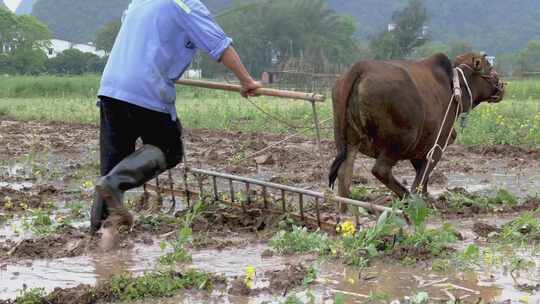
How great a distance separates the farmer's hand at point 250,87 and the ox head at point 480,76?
136 inches

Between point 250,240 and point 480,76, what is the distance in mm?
3667

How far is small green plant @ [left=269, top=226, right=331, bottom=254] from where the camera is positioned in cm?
542

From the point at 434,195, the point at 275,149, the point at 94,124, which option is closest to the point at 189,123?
the point at 94,124

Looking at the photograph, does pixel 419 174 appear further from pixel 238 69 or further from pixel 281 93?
pixel 238 69

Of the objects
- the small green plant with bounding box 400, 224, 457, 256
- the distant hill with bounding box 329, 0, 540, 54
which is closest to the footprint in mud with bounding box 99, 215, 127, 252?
the small green plant with bounding box 400, 224, 457, 256

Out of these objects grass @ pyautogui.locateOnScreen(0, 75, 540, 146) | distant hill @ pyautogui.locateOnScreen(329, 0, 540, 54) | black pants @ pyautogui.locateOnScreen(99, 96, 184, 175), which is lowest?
distant hill @ pyautogui.locateOnScreen(329, 0, 540, 54)

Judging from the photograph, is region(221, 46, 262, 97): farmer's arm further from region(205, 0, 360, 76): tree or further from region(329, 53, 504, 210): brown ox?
region(205, 0, 360, 76): tree

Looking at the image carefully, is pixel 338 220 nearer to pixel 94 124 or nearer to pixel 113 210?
pixel 113 210

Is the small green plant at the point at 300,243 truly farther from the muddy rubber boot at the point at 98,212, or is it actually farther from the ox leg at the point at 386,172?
the ox leg at the point at 386,172

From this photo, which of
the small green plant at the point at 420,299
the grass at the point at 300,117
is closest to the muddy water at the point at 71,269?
the small green plant at the point at 420,299

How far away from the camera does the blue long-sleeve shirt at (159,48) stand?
541 centimetres

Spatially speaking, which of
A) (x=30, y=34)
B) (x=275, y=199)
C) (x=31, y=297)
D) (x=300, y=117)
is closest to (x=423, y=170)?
(x=275, y=199)

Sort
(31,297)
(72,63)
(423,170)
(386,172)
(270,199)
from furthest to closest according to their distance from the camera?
(72,63) < (423,170) < (386,172) < (270,199) < (31,297)

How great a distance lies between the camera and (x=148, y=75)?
5.46 metres
